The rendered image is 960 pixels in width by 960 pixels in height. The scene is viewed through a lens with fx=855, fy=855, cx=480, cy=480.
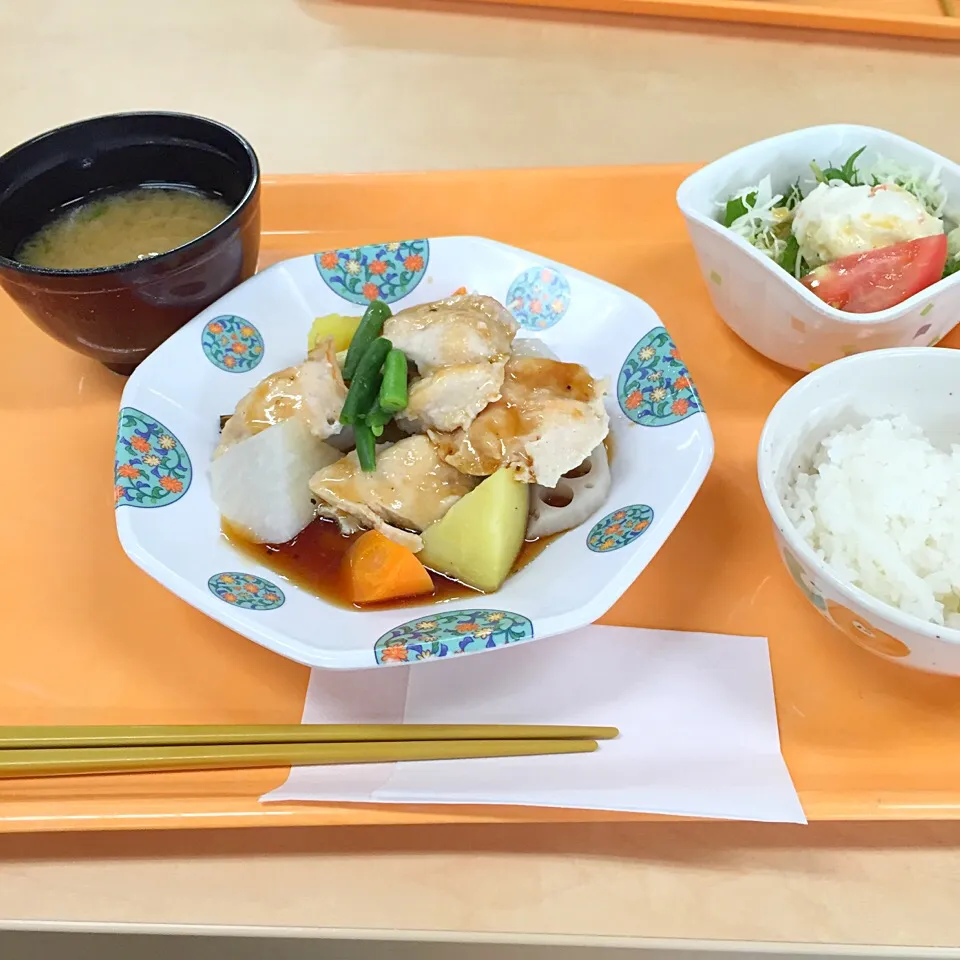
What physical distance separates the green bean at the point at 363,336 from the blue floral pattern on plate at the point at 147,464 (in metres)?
0.32

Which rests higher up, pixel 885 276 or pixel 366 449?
pixel 885 276

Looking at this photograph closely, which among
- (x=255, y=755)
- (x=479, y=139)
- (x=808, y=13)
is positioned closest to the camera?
(x=255, y=755)

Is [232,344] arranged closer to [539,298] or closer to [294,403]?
[294,403]

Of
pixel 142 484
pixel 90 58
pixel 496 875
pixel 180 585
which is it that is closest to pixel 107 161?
pixel 142 484

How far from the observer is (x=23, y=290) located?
1.45 meters

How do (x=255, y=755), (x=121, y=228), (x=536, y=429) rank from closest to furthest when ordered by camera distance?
(x=255, y=755) → (x=536, y=429) → (x=121, y=228)

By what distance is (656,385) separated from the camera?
4.84 ft

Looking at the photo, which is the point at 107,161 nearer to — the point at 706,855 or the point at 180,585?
the point at 180,585

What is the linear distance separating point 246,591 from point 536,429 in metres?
0.52

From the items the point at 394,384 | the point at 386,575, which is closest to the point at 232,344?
the point at 394,384

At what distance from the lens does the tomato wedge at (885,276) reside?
150 centimetres

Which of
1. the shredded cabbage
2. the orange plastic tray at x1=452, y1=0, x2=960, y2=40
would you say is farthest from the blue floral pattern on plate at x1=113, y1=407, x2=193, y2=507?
the orange plastic tray at x1=452, y1=0, x2=960, y2=40

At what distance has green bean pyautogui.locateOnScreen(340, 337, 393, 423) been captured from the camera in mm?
1481

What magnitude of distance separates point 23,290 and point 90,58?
1624 mm
